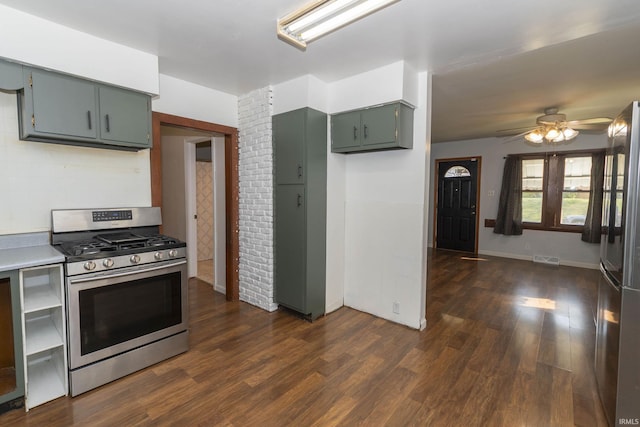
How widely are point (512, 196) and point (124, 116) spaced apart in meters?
6.68

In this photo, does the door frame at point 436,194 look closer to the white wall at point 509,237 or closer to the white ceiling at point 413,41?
the white wall at point 509,237

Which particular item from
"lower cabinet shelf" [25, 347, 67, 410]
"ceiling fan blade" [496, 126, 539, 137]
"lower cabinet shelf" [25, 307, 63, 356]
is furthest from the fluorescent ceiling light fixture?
"ceiling fan blade" [496, 126, 539, 137]

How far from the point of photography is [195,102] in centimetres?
333

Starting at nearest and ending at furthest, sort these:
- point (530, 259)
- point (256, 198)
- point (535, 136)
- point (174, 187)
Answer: point (256, 198)
point (535, 136)
point (174, 187)
point (530, 259)

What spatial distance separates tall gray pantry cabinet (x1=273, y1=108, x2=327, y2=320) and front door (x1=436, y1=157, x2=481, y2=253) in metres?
4.90

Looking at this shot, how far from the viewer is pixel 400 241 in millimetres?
3115

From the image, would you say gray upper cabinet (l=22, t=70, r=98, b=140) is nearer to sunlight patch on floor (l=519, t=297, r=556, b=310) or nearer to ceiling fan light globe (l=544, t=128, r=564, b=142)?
sunlight patch on floor (l=519, t=297, r=556, b=310)

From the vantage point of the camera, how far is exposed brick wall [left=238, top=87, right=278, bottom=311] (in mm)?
3438

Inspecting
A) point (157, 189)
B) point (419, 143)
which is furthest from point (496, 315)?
point (157, 189)

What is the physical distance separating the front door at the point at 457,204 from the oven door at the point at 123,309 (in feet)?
20.6

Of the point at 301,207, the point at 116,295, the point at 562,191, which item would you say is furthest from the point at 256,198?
the point at 562,191

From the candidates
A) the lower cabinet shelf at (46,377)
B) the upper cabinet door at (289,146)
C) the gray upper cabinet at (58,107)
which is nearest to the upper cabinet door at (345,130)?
the upper cabinet door at (289,146)

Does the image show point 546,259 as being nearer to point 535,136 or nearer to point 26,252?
point 535,136

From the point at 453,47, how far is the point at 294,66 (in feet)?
4.54
